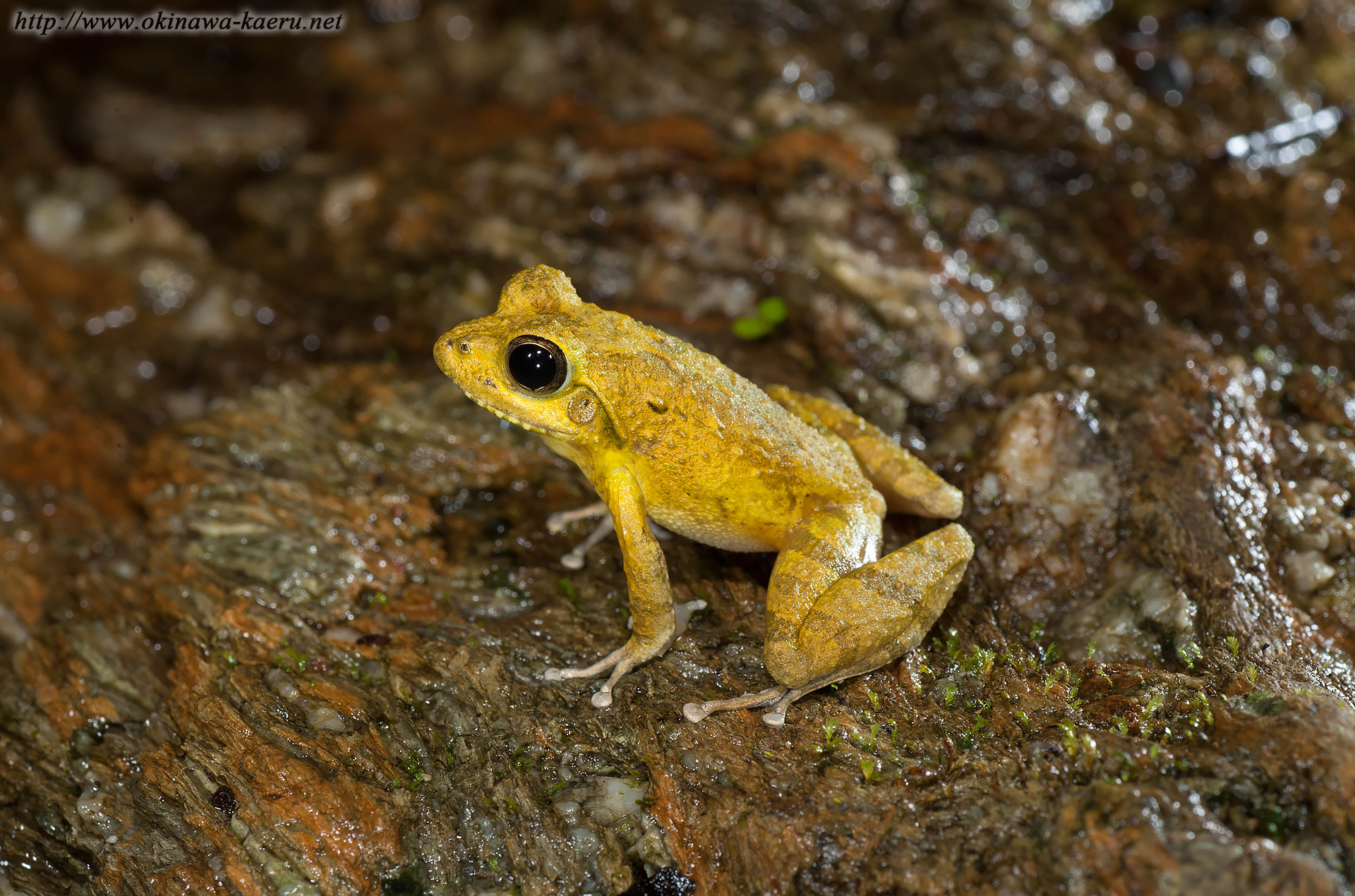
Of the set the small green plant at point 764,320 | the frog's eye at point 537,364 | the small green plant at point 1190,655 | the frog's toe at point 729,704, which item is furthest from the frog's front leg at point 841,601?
the small green plant at point 764,320

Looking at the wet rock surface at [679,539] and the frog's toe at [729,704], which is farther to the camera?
the frog's toe at [729,704]

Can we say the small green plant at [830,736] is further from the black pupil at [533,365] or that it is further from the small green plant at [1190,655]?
the black pupil at [533,365]

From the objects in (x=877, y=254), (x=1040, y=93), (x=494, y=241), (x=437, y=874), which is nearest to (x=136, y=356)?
(x=494, y=241)

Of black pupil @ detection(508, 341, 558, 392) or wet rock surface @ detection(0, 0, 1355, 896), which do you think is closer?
wet rock surface @ detection(0, 0, 1355, 896)

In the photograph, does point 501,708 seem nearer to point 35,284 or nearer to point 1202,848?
point 1202,848

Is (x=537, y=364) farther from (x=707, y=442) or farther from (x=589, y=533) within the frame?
(x=589, y=533)

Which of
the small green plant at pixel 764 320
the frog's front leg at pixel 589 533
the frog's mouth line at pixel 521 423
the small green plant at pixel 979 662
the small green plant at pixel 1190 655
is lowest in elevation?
the frog's front leg at pixel 589 533

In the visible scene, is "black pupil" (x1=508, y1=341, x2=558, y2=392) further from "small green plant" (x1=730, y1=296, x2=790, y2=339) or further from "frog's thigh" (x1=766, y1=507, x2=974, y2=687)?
"small green plant" (x1=730, y1=296, x2=790, y2=339)

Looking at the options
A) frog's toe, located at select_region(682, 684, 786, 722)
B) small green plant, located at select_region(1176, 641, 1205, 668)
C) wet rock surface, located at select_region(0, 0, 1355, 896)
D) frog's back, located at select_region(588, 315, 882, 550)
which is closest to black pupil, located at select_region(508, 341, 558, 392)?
frog's back, located at select_region(588, 315, 882, 550)
